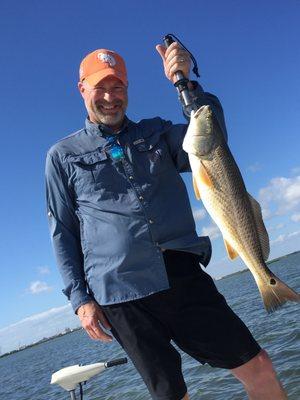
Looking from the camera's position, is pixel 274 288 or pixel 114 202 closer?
pixel 274 288

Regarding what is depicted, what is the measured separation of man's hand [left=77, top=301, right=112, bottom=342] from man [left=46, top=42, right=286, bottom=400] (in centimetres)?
1

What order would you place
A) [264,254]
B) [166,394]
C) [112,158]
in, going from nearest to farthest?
[264,254]
[166,394]
[112,158]

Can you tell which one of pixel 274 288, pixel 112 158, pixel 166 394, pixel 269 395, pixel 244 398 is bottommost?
pixel 244 398

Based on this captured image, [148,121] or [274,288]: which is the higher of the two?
[148,121]

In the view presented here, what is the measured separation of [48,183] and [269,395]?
292 cm

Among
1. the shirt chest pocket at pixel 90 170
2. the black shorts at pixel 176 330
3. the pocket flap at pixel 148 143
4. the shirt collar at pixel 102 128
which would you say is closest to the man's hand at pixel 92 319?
the black shorts at pixel 176 330

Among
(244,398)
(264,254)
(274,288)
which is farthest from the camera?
(244,398)

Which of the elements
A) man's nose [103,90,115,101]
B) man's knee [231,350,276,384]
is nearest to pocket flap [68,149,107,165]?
man's nose [103,90,115,101]

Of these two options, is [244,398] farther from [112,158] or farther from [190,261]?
[112,158]

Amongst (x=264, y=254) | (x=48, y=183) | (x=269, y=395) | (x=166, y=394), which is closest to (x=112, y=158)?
(x=48, y=183)

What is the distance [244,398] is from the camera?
8.78 m

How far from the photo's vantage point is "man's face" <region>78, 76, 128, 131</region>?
14.8 ft

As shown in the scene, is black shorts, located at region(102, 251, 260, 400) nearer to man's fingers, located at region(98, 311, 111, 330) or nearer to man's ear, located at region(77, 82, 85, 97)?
man's fingers, located at region(98, 311, 111, 330)

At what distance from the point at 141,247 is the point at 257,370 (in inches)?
60.1
